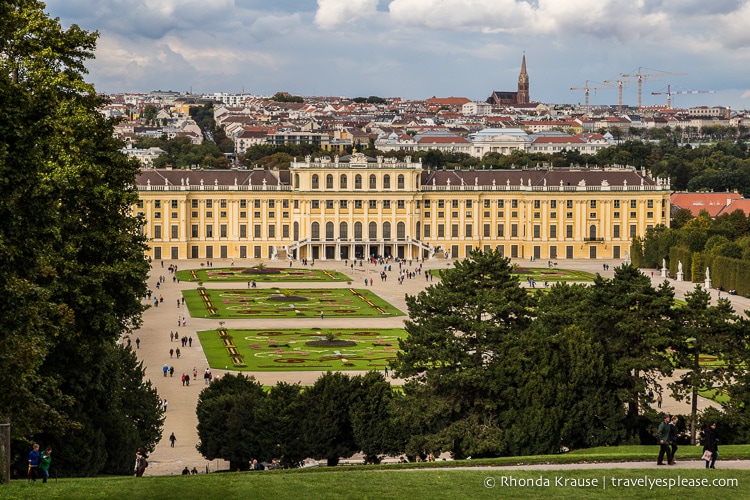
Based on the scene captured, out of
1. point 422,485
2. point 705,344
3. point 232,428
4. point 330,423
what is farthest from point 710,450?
point 232,428

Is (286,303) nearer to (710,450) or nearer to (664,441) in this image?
(664,441)

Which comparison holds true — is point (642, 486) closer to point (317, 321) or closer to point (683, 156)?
point (317, 321)

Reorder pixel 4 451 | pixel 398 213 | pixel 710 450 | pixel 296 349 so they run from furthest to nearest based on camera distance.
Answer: pixel 398 213, pixel 296 349, pixel 710 450, pixel 4 451

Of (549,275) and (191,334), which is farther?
(549,275)

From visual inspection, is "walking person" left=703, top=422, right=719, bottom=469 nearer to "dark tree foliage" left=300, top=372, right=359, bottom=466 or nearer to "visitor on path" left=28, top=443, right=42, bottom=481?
"visitor on path" left=28, top=443, right=42, bottom=481

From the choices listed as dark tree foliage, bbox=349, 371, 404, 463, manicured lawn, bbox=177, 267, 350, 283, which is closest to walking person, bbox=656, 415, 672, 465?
dark tree foliage, bbox=349, 371, 404, 463

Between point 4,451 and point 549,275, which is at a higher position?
point 4,451

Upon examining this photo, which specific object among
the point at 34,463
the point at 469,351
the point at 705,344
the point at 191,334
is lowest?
the point at 191,334
